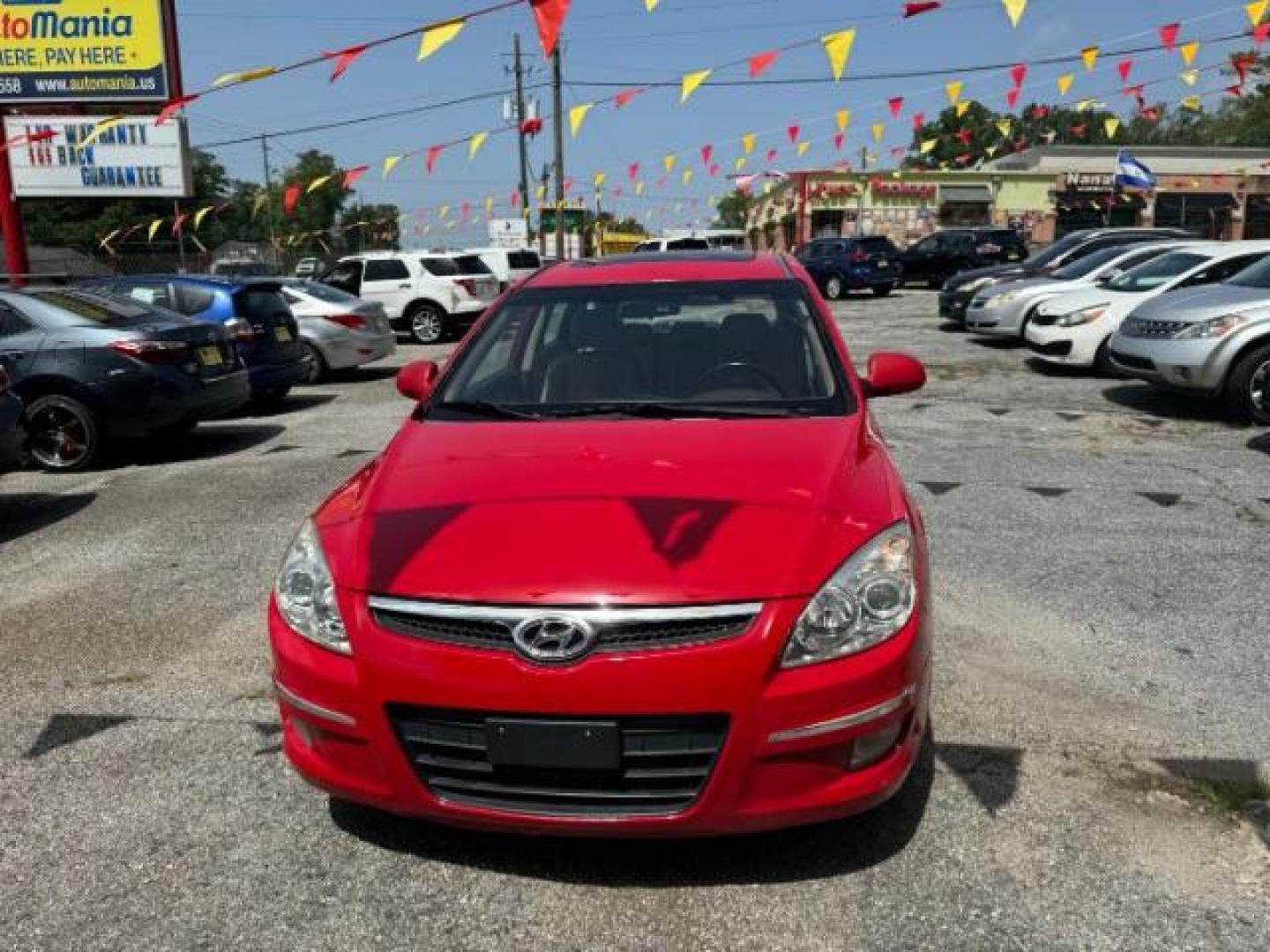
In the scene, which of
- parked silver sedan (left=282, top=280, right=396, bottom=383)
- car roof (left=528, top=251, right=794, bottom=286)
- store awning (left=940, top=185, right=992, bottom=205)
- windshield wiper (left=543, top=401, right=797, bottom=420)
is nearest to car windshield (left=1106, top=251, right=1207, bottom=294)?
car roof (left=528, top=251, right=794, bottom=286)

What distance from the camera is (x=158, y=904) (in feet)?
8.42

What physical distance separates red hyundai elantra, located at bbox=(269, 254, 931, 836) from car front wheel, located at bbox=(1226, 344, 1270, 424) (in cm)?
683

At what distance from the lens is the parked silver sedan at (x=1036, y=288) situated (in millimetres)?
13750

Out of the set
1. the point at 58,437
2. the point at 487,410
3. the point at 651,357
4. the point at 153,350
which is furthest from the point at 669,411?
the point at 58,437

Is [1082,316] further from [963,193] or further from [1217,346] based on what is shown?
[963,193]

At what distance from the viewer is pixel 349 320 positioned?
1290 cm

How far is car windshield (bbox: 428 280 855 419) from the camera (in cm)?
361

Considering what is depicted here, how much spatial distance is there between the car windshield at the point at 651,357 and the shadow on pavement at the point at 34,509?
3986mm

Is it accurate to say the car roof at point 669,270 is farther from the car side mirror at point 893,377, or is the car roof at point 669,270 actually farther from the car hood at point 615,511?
the car hood at point 615,511

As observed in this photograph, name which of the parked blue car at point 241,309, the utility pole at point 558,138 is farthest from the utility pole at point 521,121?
the parked blue car at point 241,309

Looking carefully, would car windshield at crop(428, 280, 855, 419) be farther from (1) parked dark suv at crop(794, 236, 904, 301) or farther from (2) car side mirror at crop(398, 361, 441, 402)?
(1) parked dark suv at crop(794, 236, 904, 301)

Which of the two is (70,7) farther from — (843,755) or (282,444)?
(843,755)

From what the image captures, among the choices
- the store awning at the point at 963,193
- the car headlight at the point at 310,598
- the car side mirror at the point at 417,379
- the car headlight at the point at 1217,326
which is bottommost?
the car headlight at the point at 310,598

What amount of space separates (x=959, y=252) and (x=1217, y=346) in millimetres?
21079
